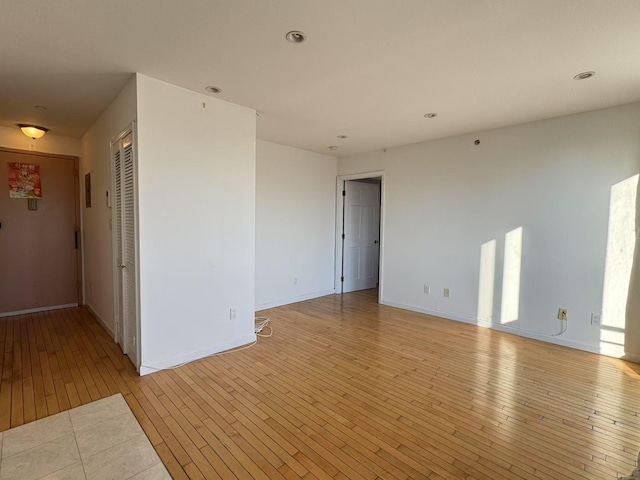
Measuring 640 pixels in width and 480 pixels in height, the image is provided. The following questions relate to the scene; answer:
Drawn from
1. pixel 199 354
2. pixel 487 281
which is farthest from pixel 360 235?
pixel 199 354

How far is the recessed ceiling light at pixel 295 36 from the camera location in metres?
1.94

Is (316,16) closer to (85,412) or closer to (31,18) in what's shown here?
(31,18)

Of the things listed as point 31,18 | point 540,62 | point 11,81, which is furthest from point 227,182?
point 540,62

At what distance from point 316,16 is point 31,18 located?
5.63 ft

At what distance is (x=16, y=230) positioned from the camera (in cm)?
423

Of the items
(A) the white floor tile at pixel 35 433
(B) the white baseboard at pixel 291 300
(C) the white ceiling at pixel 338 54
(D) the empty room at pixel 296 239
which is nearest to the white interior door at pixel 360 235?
(B) the white baseboard at pixel 291 300

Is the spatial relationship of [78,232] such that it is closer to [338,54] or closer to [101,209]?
[101,209]

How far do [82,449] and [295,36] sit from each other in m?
2.87

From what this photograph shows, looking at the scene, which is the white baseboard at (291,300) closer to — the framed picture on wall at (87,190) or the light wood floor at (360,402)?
the light wood floor at (360,402)

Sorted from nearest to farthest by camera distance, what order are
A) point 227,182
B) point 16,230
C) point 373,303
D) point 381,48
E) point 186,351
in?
point 381,48, point 186,351, point 227,182, point 16,230, point 373,303

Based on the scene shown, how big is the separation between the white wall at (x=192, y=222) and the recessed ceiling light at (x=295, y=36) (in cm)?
130

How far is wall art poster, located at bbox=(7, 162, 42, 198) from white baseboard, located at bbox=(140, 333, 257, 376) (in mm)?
3528

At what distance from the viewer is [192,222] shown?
290cm

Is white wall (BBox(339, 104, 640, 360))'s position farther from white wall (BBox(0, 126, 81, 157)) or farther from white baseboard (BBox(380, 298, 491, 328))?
white wall (BBox(0, 126, 81, 157))
